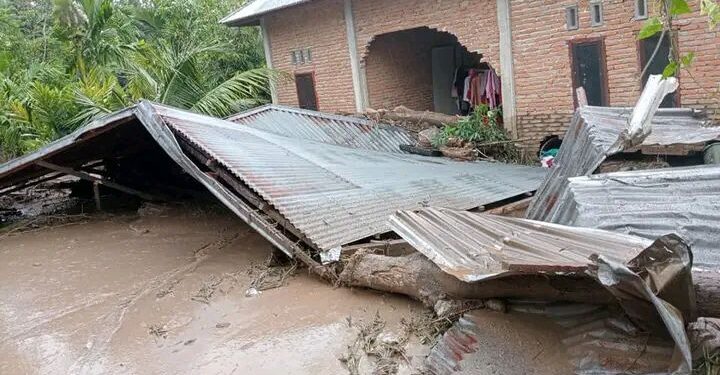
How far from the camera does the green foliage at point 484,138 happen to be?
10.3 m

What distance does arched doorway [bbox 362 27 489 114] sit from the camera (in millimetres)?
12961

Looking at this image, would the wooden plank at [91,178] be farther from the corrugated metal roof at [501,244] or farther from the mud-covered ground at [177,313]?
the corrugated metal roof at [501,244]

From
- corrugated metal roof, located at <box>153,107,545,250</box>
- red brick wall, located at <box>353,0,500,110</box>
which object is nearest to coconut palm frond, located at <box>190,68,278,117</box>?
red brick wall, located at <box>353,0,500,110</box>

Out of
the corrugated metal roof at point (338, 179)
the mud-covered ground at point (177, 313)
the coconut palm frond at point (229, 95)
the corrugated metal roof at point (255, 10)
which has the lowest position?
the mud-covered ground at point (177, 313)

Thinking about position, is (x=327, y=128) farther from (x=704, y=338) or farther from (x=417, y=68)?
(x=704, y=338)

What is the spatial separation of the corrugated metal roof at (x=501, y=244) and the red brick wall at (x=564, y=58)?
18.2ft

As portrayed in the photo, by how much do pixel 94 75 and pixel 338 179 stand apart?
7.74m

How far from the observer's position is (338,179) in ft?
21.9

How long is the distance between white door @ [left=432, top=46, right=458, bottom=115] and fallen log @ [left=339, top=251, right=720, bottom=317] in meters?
10.4

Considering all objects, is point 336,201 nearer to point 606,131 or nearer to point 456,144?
point 606,131

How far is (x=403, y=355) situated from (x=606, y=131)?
11.9 feet

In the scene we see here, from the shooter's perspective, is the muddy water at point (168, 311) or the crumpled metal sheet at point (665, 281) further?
the muddy water at point (168, 311)

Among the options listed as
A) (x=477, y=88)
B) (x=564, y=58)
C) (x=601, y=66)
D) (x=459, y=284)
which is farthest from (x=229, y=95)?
(x=459, y=284)

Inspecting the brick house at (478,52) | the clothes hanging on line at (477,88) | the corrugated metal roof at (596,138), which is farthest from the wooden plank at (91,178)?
the clothes hanging on line at (477,88)
